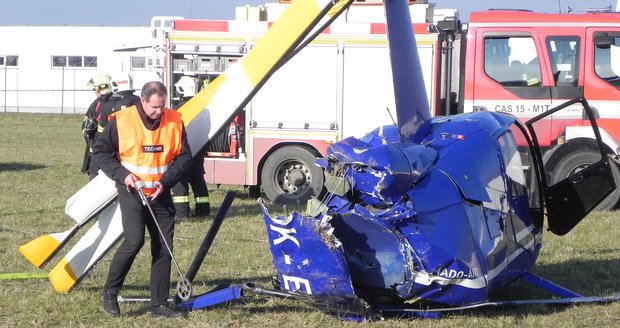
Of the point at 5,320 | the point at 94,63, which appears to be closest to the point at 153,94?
the point at 5,320

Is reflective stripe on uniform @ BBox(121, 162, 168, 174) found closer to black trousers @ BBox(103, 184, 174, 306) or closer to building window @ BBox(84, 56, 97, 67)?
black trousers @ BBox(103, 184, 174, 306)

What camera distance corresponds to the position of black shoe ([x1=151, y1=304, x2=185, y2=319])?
24.4 ft

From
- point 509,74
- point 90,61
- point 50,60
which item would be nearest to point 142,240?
point 509,74

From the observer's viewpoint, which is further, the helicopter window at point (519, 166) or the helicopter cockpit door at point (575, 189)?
the helicopter cockpit door at point (575, 189)

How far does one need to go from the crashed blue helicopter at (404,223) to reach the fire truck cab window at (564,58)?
6.90 metres

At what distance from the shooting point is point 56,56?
52.2m

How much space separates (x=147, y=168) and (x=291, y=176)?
7.72m

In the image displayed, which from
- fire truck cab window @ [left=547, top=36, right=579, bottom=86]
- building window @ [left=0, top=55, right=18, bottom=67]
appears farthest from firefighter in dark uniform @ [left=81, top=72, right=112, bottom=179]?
building window @ [left=0, top=55, right=18, bottom=67]

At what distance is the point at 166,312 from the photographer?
293 inches

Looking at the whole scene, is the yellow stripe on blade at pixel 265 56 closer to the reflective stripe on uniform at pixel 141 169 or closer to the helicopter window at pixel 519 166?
the reflective stripe on uniform at pixel 141 169

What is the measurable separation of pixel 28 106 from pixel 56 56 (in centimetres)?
315

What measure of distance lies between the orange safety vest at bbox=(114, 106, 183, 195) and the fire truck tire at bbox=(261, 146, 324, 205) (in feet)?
24.6

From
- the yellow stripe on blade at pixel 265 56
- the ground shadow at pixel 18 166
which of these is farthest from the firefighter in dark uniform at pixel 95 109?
the ground shadow at pixel 18 166

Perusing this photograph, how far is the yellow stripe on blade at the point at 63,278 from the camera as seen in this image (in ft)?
26.7
